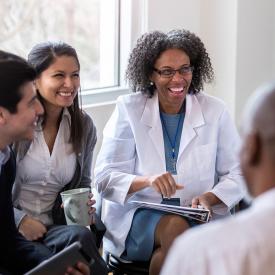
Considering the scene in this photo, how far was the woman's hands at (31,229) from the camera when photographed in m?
2.15

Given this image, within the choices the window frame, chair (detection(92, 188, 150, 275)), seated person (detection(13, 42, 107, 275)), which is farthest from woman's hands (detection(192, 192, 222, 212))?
the window frame

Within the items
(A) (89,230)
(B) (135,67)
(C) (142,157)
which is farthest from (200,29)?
(A) (89,230)

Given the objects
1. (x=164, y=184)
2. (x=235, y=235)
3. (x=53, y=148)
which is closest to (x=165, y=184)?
(x=164, y=184)

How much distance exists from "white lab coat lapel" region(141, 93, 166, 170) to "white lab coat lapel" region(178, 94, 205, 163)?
0.26 ft

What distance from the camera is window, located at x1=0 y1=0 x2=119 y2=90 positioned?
2.90 meters

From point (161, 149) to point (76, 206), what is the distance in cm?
47

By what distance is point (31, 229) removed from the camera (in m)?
2.16

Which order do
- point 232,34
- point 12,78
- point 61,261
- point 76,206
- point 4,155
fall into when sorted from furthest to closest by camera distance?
point 232,34 < point 76,206 < point 4,155 < point 12,78 < point 61,261

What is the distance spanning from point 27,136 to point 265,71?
2059 mm

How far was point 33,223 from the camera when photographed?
2174 millimetres

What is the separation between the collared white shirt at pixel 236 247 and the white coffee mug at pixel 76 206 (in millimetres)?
1154

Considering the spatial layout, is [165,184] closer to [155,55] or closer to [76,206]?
[76,206]

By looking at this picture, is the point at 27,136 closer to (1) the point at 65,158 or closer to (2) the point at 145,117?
(1) the point at 65,158

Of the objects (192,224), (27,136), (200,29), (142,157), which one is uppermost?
(200,29)
